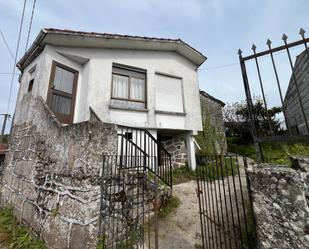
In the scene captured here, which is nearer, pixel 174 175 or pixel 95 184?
pixel 95 184

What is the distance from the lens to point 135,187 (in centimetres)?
369

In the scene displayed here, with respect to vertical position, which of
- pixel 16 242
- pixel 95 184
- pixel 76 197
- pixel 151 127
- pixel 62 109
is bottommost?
pixel 16 242

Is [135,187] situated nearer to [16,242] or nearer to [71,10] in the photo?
[16,242]

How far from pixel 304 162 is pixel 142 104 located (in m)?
6.07

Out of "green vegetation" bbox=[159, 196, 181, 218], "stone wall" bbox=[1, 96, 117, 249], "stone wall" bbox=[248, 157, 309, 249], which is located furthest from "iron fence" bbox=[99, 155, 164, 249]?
"stone wall" bbox=[248, 157, 309, 249]

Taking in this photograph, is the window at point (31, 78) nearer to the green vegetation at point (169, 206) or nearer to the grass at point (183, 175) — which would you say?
the green vegetation at point (169, 206)

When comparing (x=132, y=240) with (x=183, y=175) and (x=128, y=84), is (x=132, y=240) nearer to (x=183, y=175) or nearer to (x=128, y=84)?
(x=183, y=175)

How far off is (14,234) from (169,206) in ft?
12.1

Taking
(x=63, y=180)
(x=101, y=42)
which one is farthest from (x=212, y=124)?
(x=63, y=180)

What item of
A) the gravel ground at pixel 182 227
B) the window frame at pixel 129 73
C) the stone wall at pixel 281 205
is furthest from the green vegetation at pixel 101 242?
the window frame at pixel 129 73

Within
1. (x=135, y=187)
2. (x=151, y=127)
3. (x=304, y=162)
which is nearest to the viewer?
(x=304, y=162)

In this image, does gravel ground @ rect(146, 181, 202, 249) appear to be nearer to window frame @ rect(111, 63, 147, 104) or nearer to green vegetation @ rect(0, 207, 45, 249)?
green vegetation @ rect(0, 207, 45, 249)

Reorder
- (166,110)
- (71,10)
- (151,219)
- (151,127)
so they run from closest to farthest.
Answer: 1. (151,219)
2. (71,10)
3. (151,127)
4. (166,110)

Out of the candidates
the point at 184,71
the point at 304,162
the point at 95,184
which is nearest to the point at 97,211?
the point at 95,184
